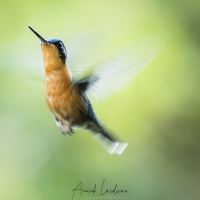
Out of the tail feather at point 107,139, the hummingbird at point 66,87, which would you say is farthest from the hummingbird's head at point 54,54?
the tail feather at point 107,139

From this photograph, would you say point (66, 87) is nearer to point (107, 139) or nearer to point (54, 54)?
point (54, 54)

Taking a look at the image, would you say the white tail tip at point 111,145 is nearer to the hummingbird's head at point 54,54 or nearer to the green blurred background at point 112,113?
the green blurred background at point 112,113

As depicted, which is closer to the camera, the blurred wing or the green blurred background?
the blurred wing

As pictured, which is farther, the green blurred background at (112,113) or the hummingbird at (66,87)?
the green blurred background at (112,113)

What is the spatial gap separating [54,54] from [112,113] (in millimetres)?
232

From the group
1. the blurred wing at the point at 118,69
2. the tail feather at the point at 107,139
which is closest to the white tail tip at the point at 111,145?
the tail feather at the point at 107,139

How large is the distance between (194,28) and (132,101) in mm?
250

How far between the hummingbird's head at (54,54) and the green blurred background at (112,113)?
88mm

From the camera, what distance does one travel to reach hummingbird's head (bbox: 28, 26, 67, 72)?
0.98m

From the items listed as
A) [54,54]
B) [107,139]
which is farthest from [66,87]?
[107,139]

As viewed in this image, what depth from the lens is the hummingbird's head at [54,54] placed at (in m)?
0.98

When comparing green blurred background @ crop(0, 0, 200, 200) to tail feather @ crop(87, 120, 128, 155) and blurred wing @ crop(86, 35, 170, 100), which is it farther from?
blurred wing @ crop(86, 35, 170, 100)

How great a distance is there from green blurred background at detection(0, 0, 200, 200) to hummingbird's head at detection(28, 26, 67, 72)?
88mm

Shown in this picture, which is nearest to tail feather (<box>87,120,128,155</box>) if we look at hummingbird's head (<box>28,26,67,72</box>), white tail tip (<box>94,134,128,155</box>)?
white tail tip (<box>94,134,128,155</box>)
